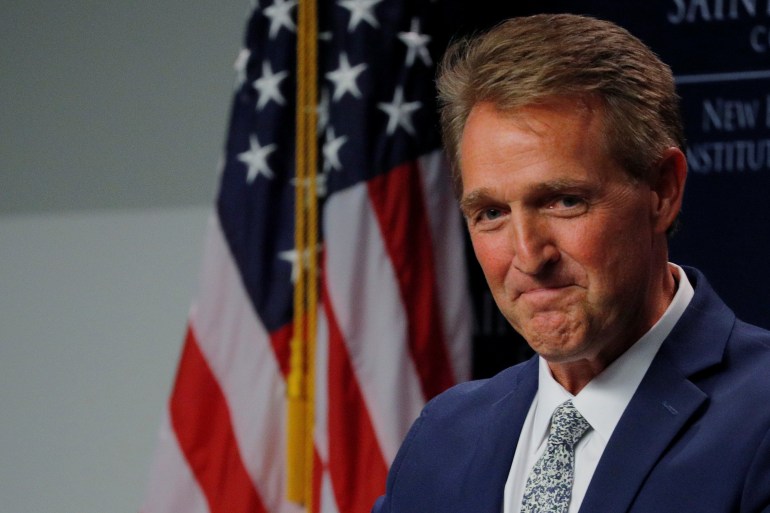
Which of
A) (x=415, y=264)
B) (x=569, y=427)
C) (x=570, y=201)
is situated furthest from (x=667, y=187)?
(x=415, y=264)

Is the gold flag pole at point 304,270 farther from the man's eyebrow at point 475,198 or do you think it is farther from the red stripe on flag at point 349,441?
the man's eyebrow at point 475,198

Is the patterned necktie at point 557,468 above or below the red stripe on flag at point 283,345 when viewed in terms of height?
above

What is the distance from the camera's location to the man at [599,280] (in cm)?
114

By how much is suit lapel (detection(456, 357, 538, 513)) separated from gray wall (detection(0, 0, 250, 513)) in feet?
5.93

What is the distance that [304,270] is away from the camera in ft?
8.58

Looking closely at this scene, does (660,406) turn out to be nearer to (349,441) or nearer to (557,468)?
(557,468)

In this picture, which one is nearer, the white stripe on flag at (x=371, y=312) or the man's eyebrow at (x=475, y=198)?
the man's eyebrow at (x=475, y=198)

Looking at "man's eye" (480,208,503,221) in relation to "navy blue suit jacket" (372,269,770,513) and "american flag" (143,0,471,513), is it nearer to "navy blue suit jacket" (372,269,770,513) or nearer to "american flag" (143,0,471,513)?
"navy blue suit jacket" (372,269,770,513)

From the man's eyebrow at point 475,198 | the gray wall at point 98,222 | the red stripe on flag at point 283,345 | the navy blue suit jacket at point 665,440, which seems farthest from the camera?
the gray wall at point 98,222

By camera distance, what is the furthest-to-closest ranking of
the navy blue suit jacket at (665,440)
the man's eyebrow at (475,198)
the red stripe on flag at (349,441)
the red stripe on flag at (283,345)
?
the red stripe on flag at (283,345)
the red stripe on flag at (349,441)
the man's eyebrow at (475,198)
the navy blue suit jacket at (665,440)

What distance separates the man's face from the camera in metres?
1.17

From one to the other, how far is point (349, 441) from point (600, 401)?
138cm

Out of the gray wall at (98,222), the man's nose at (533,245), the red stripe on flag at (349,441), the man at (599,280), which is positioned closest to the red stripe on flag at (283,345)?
the red stripe on flag at (349,441)

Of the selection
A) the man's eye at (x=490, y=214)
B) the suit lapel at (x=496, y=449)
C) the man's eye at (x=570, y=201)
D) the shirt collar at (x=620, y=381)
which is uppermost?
the man's eye at (x=570, y=201)
